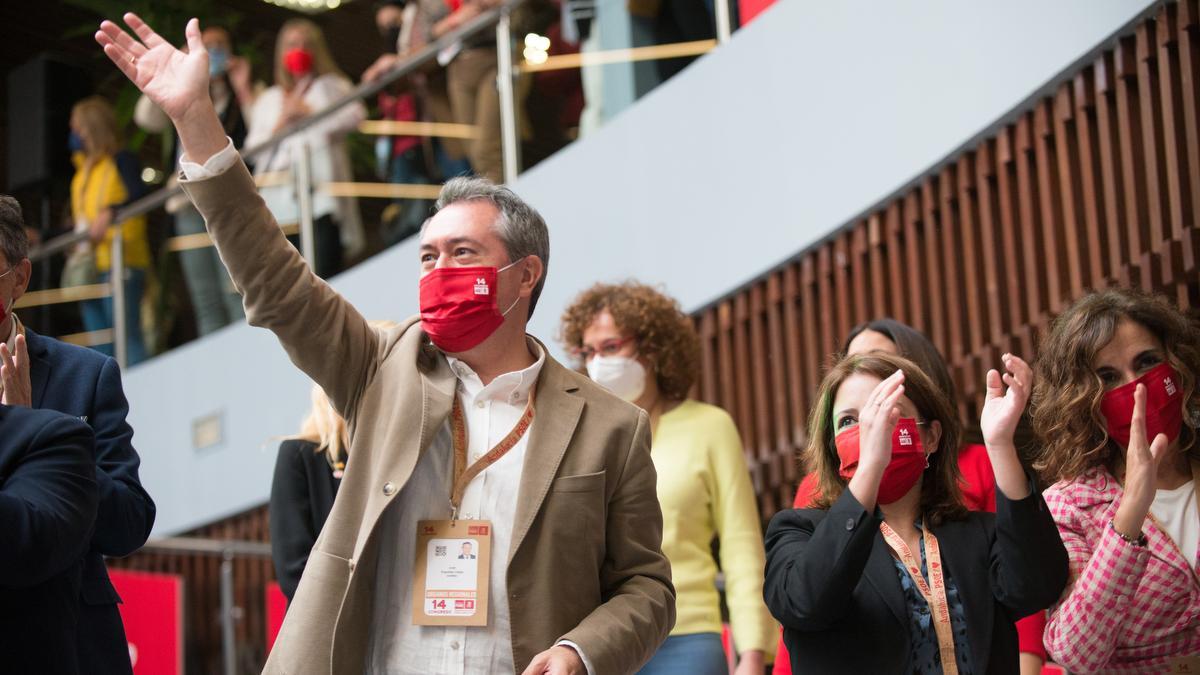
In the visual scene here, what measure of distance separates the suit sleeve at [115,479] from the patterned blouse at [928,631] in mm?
1378

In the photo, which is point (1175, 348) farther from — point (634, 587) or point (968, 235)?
point (968, 235)

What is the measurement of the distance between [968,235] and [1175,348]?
1.84 meters

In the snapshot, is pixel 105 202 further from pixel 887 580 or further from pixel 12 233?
pixel 887 580

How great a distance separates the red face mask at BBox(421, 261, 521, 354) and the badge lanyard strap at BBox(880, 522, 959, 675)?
0.85 meters

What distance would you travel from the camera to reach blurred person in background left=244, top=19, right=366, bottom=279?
6895mm

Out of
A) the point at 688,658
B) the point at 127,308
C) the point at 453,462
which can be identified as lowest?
the point at 688,658

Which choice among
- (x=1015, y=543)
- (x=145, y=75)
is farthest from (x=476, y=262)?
(x=1015, y=543)

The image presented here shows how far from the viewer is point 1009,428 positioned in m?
2.57

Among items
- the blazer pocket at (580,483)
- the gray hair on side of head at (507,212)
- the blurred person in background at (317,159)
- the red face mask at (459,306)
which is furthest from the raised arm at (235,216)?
the blurred person in background at (317,159)

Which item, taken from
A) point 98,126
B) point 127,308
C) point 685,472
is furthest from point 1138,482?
point 98,126

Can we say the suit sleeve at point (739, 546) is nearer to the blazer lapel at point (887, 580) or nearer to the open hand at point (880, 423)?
the blazer lapel at point (887, 580)

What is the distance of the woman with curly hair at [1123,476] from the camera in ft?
8.70

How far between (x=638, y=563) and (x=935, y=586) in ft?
1.76

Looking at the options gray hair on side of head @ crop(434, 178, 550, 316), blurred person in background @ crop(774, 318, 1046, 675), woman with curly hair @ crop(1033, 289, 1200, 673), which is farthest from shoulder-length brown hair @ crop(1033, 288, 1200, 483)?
gray hair on side of head @ crop(434, 178, 550, 316)
